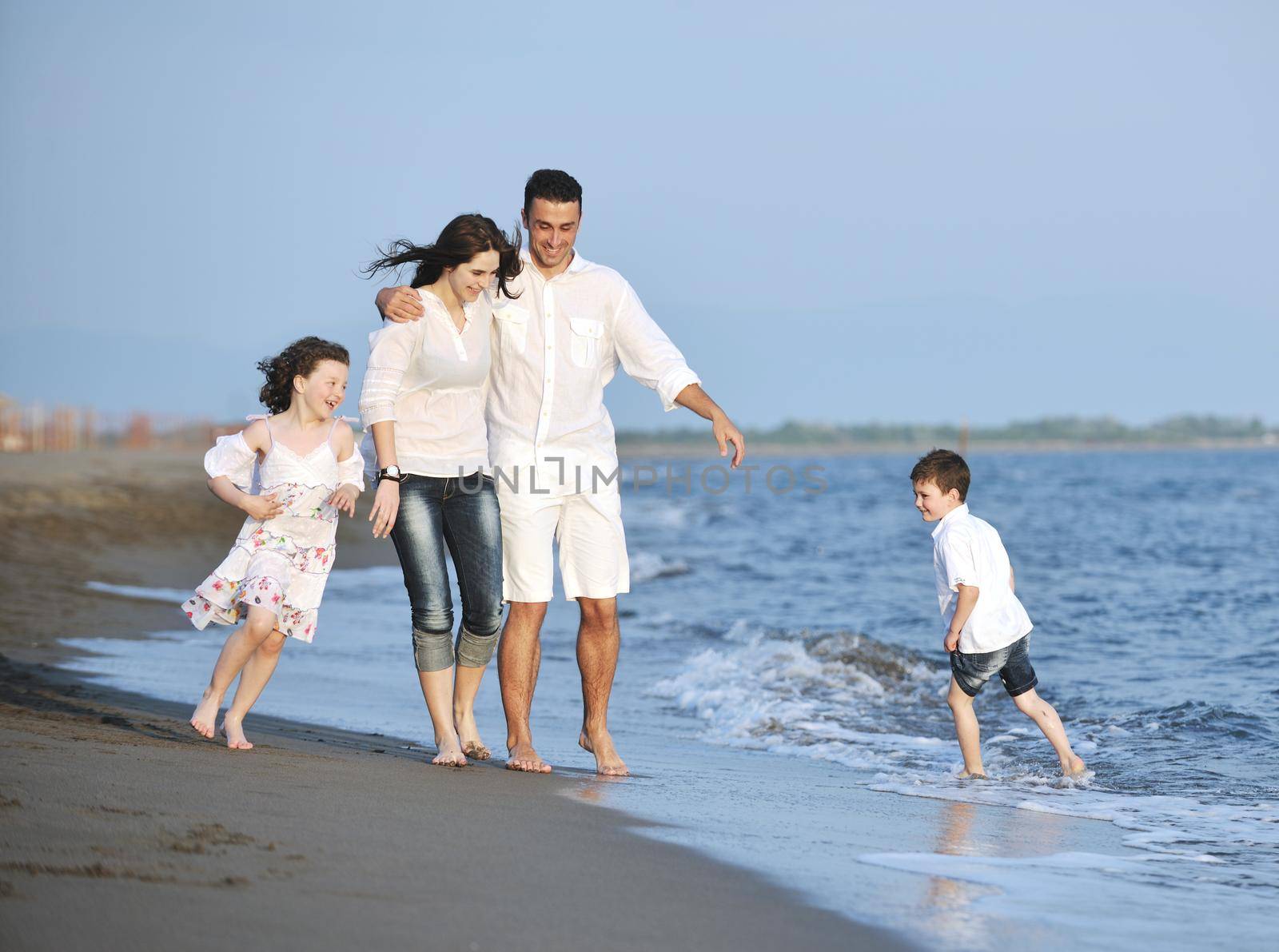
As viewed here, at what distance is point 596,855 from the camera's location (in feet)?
10.6

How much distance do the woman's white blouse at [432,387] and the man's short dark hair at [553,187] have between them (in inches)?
16.6

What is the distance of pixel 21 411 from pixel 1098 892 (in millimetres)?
38225

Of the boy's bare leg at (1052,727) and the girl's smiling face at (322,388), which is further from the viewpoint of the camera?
the boy's bare leg at (1052,727)

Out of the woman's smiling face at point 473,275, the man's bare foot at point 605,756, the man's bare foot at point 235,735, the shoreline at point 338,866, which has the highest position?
the woman's smiling face at point 473,275

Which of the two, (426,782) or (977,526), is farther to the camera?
(977,526)

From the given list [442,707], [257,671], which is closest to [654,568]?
[442,707]

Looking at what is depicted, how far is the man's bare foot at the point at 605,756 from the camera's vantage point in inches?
187

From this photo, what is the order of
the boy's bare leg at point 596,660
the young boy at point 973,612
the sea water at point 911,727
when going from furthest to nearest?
the young boy at point 973,612 → the boy's bare leg at point 596,660 → the sea water at point 911,727

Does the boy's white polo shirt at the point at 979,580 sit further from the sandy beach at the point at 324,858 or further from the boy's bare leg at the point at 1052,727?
the sandy beach at the point at 324,858

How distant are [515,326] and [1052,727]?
2772 millimetres

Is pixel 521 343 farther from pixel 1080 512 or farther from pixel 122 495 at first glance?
pixel 1080 512

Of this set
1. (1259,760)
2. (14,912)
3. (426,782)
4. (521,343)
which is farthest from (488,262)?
(1259,760)

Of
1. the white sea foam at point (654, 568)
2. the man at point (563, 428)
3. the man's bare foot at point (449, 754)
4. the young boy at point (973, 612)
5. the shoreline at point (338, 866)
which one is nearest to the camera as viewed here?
the shoreline at point (338, 866)

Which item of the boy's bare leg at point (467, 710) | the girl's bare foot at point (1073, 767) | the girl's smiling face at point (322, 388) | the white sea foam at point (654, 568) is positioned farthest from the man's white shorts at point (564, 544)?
the white sea foam at point (654, 568)
